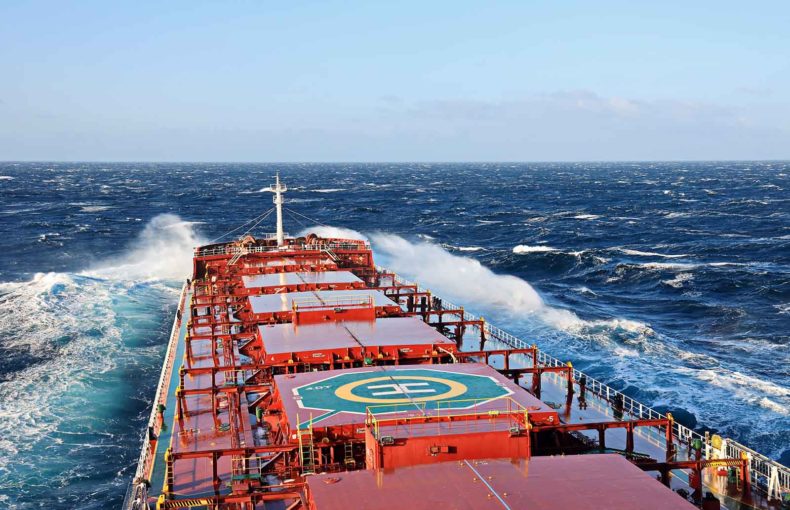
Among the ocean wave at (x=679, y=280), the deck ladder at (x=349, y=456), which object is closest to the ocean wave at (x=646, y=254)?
the ocean wave at (x=679, y=280)

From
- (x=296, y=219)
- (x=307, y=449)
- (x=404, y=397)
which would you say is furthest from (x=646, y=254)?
(x=307, y=449)

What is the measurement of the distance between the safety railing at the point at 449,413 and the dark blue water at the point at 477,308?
15.3 meters

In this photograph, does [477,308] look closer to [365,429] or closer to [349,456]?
[349,456]

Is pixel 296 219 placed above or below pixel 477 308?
above

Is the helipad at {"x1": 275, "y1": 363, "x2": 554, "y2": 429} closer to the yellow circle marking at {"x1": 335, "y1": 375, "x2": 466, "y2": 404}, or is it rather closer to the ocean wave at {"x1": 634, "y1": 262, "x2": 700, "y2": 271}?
the yellow circle marking at {"x1": 335, "y1": 375, "x2": 466, "y2": 404}

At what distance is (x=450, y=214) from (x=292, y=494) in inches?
5844

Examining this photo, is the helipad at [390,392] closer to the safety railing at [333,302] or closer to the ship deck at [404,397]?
the ship deck at [404,397]

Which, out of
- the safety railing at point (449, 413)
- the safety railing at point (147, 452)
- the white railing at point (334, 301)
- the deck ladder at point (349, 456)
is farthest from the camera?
the white railing at point (334, 301)

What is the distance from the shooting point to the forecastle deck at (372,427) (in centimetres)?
1984

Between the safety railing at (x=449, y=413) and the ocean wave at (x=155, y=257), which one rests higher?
the safety railing at (x=449, y=413)

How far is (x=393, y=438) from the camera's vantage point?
20031 mm

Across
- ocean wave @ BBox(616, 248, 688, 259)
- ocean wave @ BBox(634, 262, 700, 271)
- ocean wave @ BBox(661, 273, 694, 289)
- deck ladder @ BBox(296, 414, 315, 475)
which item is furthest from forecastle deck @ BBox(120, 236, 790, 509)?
ocean wave @ BBox(616, 248, 688, 259)

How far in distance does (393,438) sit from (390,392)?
532 centimetres

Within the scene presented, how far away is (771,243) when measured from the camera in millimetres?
107062
